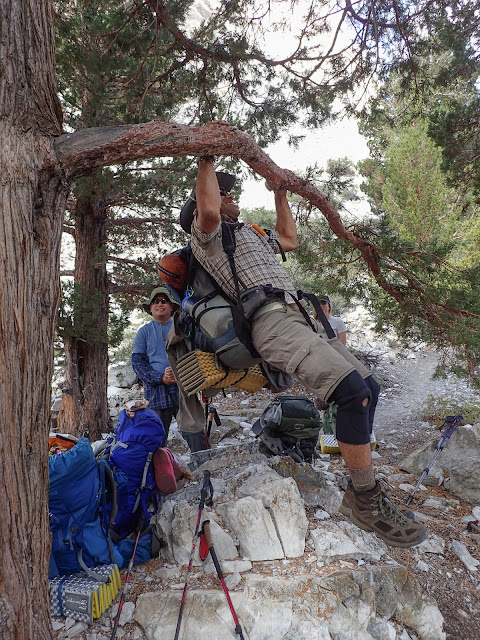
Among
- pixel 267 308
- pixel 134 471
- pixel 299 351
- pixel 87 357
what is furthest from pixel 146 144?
pixel 87 357

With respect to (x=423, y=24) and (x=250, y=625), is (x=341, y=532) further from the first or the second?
(x=423, y=24)

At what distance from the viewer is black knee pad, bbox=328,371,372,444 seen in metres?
2.44

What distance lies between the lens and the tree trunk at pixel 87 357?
6344 mm

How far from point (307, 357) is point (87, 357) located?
188 inches

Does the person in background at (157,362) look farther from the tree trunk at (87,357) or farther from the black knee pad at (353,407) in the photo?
the black knee pad at (353,407)

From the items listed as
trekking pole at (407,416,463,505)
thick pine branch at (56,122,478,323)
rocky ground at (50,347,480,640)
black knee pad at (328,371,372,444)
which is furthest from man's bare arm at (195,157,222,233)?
trekking pole at (407,416,463,505)

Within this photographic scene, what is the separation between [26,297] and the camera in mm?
1969

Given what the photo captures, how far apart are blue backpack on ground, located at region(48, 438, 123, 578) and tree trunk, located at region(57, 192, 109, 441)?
3.69m

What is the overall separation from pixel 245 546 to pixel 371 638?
91 cm

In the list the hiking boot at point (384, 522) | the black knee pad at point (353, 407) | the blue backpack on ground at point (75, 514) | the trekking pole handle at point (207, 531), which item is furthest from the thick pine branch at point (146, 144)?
the trekking pole handle at point (207, 531)

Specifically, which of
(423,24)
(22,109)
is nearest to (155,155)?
(22,109)

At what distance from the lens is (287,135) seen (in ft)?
21.1

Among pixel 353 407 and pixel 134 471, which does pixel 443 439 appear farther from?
pixel 134 471

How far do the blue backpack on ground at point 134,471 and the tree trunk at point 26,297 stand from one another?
1.10 m
